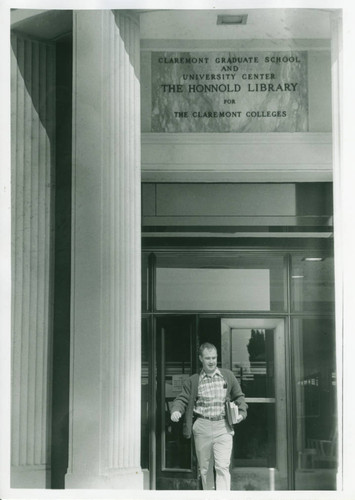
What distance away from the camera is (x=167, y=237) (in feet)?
34.8

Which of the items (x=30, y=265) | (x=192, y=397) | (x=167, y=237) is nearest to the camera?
(x=30, y=265)

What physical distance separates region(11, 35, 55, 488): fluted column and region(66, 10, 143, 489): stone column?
102 cm

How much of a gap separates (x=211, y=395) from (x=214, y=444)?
20.9 inches

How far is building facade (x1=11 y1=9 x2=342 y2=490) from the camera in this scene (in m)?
7.14

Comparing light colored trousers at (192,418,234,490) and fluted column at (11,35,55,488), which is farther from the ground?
fluted column at (11,35,55,488)

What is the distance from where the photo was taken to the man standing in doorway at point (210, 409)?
28.0ft

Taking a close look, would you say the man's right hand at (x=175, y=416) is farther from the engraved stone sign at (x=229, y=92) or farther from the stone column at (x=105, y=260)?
the engraved stone sign at (x=229, y=92)

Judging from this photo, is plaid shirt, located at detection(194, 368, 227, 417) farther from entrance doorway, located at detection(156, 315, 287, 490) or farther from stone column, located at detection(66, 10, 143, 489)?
entrance doorway, located at detection(156, 315, 287, 490)

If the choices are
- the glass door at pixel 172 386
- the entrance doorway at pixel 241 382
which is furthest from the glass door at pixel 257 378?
the glass door at pixel 172 386

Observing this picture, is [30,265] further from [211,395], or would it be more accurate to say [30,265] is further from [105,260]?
[211,395]

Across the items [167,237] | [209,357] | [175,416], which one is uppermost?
[167,237]

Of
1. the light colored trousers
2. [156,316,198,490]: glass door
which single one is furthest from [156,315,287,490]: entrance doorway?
the light colored trousers

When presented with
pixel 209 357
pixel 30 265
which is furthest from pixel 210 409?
pixel 30 265
